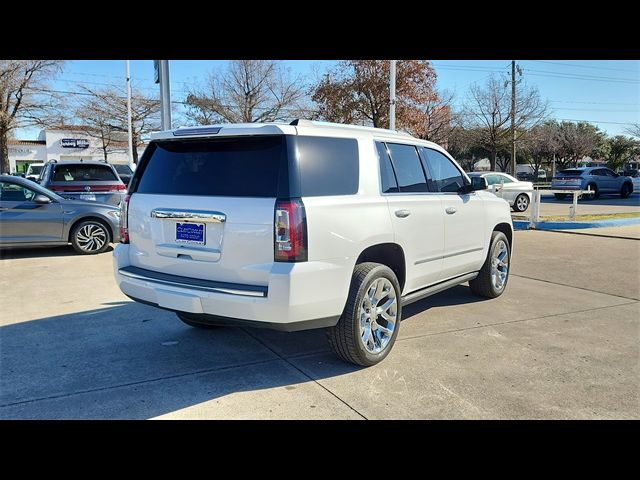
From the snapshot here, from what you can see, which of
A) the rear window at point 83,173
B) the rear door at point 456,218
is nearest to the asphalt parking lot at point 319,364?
the rear door at point 456,218

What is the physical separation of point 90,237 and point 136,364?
6.36m

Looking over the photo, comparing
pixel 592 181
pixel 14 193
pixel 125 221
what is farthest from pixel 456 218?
pixel 592 181

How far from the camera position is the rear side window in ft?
12.3

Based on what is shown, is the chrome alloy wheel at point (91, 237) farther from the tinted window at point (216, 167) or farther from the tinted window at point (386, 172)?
the tinted window at point (386, 172)

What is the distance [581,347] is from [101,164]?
1193cm

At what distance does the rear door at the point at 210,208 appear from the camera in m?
3.61

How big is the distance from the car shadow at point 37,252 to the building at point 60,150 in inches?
1347

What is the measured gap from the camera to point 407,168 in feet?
16.1

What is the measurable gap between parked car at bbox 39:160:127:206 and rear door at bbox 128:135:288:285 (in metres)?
9.00

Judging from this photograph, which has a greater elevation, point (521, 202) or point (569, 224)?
point (521, 202)

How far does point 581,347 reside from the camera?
190 inches

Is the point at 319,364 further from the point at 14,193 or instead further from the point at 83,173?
the point at 83,173

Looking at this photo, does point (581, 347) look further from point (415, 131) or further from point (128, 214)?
point (415, 131)

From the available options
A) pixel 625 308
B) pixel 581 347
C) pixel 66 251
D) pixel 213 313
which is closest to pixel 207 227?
pixel 213 313
